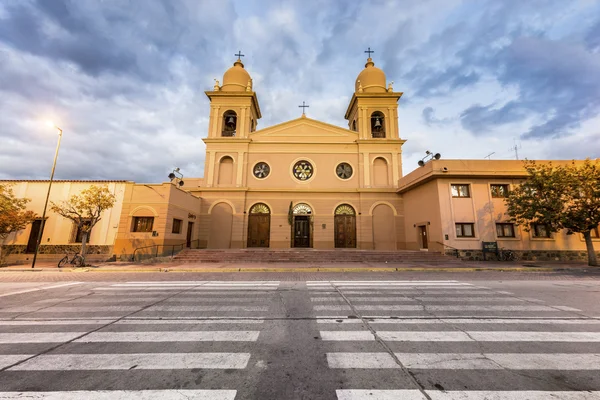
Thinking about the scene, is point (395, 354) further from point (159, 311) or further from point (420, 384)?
point (159, 311)

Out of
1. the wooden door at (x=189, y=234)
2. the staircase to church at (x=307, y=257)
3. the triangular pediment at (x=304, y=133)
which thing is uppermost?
the triangular pediment at (x=304, y=133)

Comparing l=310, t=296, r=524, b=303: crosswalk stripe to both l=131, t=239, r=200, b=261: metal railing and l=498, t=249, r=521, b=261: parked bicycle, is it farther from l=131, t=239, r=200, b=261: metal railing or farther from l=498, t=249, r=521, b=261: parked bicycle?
l=131, t=239, r=200, b=261: metal railing

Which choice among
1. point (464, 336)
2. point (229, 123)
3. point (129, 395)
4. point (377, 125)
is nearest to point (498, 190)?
point (377, 125)

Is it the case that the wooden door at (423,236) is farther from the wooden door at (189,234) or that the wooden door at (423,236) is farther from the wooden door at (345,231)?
the wooden door at (189,234)

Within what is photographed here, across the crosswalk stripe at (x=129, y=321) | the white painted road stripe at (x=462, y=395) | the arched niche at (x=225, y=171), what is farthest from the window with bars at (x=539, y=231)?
the arched niche at (x=225, y=171)

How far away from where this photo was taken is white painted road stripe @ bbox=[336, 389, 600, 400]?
245 centimetres

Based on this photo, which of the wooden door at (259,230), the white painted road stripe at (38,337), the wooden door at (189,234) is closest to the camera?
the white painted road stripe at (38,337)

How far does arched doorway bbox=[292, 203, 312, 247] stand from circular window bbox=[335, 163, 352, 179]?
4514mm

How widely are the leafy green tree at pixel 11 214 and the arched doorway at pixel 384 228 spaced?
2535 centimetres

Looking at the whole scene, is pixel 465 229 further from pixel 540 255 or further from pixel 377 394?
pixel 377 394

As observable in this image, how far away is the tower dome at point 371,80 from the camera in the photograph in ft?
84.9

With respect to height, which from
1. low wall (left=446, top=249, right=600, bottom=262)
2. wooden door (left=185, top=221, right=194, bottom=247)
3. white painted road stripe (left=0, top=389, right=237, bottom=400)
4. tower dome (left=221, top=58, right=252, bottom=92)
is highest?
tower dome (left=221, top=58, right=252, bottom=92)

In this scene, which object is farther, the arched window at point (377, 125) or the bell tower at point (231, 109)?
the arched window at point (377, 125)

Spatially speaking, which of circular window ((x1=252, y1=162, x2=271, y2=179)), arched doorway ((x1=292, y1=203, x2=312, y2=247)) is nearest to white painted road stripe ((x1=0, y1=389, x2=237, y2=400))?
arched doorway ((x1=292, y1=203, x2=312, y2=247))
